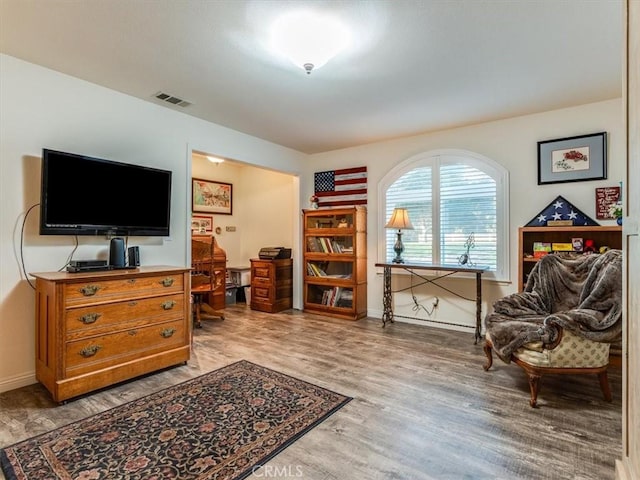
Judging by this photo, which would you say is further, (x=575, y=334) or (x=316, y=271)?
(x=316, y=271)

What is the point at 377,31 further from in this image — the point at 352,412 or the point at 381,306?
the point at 381,306

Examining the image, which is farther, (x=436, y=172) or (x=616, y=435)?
(x=436, y=172)

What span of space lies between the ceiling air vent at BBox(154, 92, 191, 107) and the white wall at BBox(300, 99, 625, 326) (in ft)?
8.14

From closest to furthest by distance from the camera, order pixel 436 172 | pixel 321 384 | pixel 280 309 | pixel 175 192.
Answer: pixel 321 384 → pixel 175 192 → pixel 436 172 → pixel 280 309

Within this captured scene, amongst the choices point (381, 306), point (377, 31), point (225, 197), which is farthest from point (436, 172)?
point (225, 197)

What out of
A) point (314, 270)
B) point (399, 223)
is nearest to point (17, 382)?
point (314, 270)

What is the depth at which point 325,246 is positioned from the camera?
5.11 meters

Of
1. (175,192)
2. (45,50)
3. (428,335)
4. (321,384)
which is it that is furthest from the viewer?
(428,335)

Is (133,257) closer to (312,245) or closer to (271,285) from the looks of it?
(271,285)

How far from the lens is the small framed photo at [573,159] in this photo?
3.38 metres

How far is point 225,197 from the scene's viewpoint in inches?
251

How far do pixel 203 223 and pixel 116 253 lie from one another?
3.16 metres

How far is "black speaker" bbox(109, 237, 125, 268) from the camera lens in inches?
113

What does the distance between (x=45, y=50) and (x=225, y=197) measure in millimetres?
3971
